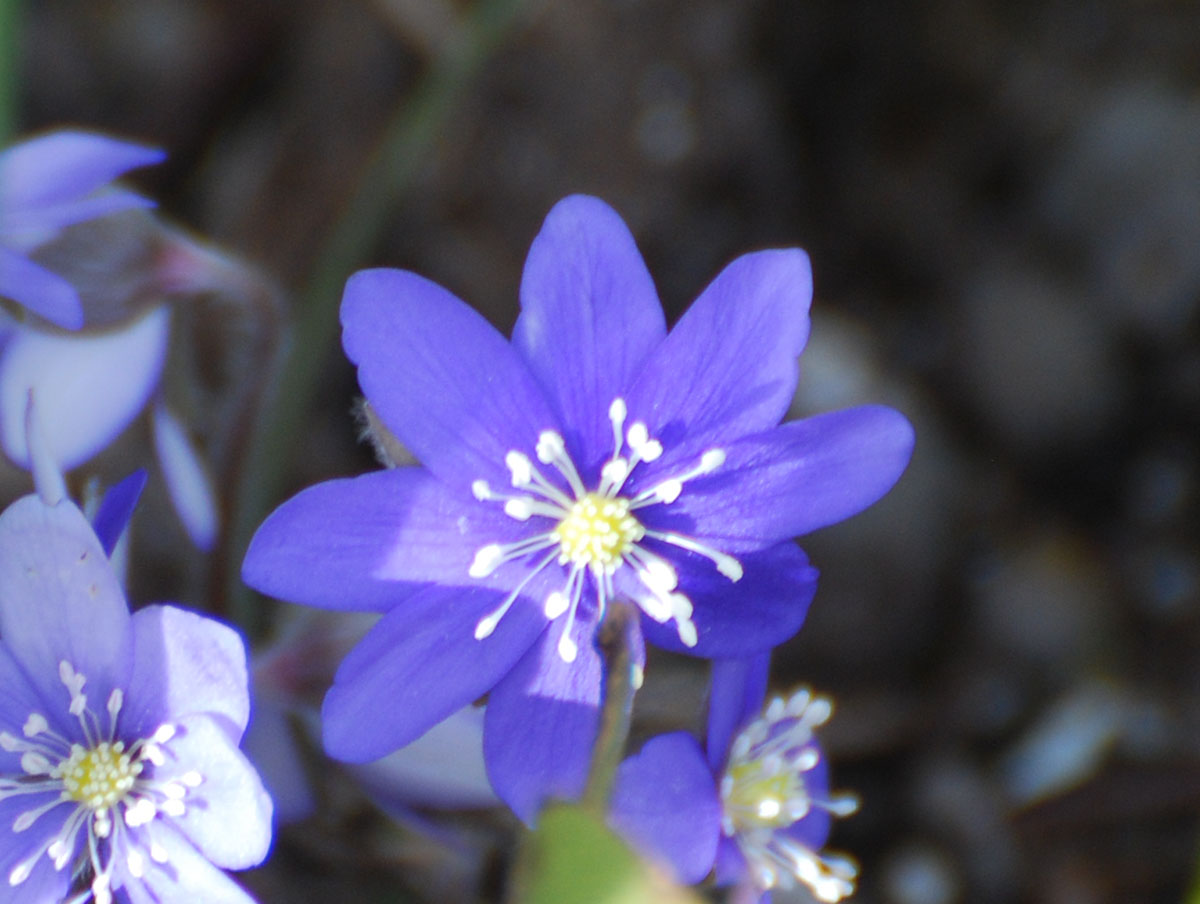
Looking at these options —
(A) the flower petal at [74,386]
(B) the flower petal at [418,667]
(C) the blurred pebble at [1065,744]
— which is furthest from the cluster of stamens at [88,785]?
(C) the blurred pebble at [1065,744]

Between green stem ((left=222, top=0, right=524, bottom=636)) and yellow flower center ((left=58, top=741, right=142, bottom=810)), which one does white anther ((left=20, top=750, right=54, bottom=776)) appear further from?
green stem ((left=222, top=0, right=524, bottom=636))

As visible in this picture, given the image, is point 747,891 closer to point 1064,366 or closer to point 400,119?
point 1064,366

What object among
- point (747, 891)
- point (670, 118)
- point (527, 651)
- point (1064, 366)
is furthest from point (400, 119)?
point (747, 891)

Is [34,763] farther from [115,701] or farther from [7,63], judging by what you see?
[7,63]

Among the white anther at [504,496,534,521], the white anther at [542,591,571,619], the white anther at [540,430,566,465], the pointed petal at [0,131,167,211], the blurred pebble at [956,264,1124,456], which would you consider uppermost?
the blurred pebble at [956,264,1124,456]

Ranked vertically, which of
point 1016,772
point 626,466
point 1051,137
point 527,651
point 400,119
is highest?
point 1051,137

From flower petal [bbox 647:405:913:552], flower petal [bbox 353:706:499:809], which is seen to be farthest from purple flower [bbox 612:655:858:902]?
flower petal [bbox 353:706:499:809]

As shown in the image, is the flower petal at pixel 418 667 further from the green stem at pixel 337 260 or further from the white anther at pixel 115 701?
the green stem at pixel 337 260
